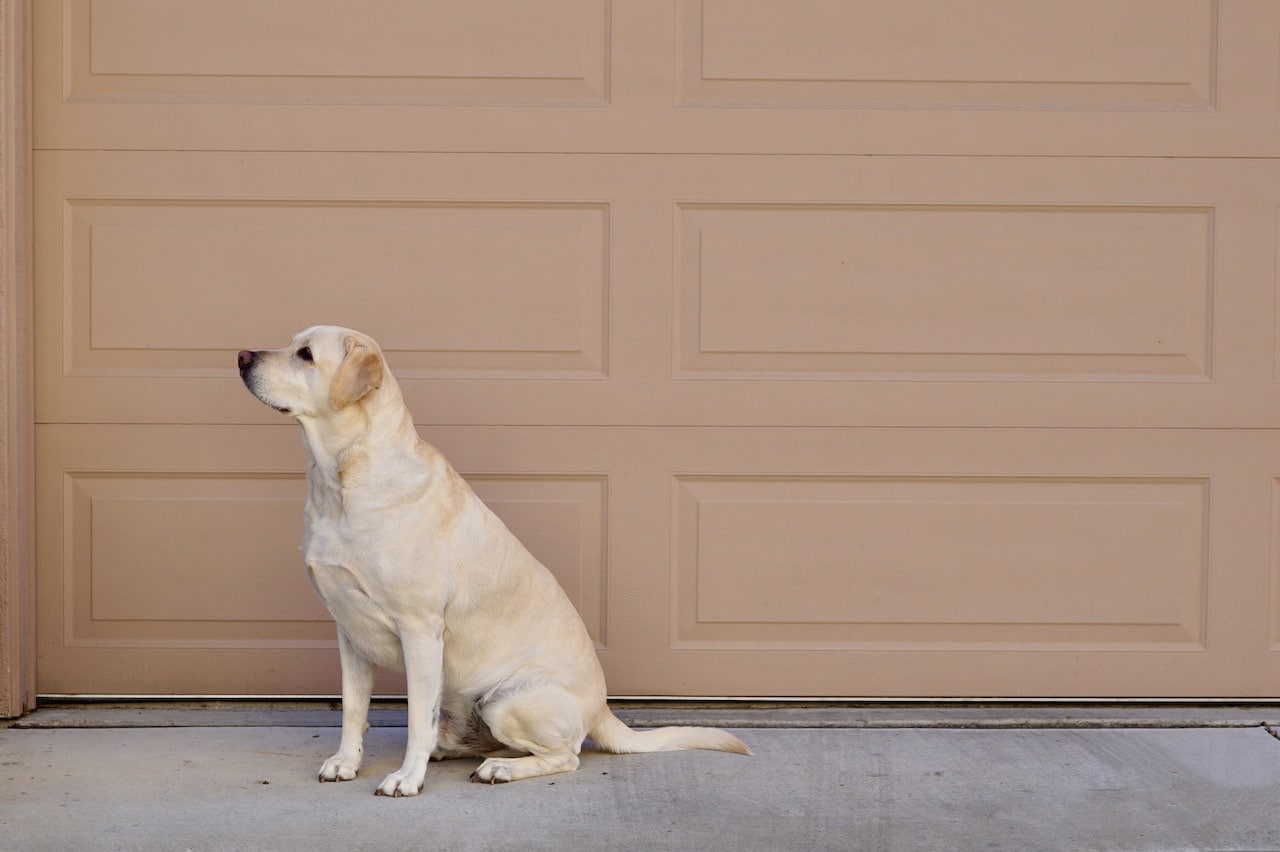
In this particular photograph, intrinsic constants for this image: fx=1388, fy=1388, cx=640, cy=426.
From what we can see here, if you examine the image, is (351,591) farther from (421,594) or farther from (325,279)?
(325,279)

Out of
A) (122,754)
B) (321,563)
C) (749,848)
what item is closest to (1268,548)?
(749,848)

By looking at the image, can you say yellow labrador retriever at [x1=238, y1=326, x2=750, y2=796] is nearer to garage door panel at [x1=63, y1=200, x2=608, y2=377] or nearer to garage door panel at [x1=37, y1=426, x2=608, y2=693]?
garage door panel at [x1=37, y1=426, x2=608, y2=693]

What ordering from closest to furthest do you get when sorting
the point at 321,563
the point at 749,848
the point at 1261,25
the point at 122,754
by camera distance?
the point at 749,848 < the point at 321,563 < the point at 122,754 < the point at 1261,25

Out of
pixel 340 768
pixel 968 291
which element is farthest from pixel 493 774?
→ pixel 968 291

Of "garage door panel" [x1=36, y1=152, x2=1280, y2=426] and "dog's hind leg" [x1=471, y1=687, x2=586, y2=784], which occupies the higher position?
"garage door panel" [x1=36, y1=152, x2=1280, y2=426]

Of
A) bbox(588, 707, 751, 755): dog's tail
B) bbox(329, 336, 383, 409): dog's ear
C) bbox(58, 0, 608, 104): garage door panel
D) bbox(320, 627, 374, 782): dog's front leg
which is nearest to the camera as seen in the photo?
bbox(329, 336, 383, 409): dog's ear

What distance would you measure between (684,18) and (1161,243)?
154 centimetres

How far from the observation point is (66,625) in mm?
4074

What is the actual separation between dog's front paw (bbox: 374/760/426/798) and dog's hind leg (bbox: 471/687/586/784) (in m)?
0.15

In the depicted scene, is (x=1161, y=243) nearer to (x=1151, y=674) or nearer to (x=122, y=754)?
(x=1151, y=674)

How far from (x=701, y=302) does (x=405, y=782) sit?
162cm

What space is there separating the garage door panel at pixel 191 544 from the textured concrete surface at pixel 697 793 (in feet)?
0.89

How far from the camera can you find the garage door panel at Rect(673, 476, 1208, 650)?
408 cm

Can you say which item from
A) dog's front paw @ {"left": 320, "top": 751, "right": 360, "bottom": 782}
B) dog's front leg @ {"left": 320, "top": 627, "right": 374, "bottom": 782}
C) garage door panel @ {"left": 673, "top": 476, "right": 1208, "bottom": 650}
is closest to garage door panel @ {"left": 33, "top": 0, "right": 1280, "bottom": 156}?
garage door panel @ {"left": 673, "top": 476, "right": 1208, "bottom": 650}
